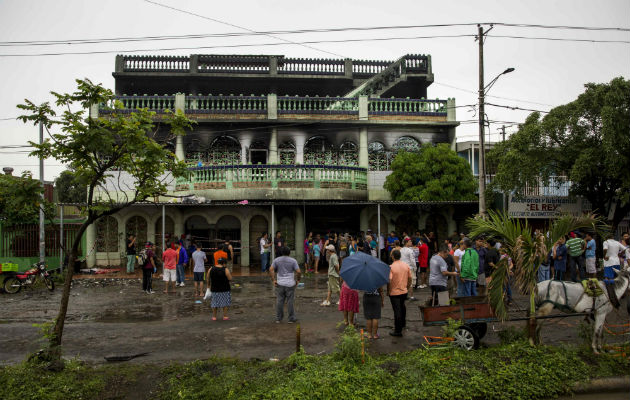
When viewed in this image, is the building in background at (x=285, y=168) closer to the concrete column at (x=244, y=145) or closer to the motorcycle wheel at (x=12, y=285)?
the concrete column at (x=244, y=145)

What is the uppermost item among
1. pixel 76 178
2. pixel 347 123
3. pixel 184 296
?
pixel 347 123

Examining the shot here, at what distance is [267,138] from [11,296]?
1255cm

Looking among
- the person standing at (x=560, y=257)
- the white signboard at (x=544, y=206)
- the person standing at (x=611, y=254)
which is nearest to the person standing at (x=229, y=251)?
the person standing at (x=560, y=257)

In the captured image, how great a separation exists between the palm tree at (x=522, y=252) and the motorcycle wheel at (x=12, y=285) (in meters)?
14.7

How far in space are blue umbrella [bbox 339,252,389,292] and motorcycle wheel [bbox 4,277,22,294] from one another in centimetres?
1250

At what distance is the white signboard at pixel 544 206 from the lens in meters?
21.0

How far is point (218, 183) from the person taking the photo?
778 inches

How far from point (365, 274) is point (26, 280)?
12.8 metres

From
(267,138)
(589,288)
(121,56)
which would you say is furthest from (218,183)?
(589,288)

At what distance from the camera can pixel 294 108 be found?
21938 mm

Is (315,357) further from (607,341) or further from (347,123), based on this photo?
(347,123)

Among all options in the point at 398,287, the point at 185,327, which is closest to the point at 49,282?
the point at 185,327

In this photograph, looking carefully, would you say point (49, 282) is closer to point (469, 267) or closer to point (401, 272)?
point (401, 272)

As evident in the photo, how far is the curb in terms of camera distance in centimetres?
648
